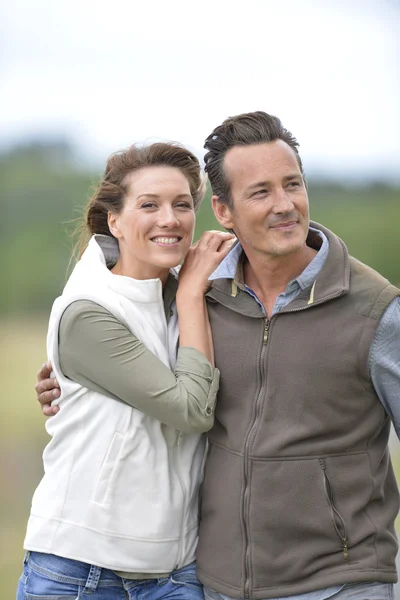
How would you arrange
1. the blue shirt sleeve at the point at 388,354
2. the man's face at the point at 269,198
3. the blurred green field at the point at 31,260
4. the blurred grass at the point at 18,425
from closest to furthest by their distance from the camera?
the blue shirt sleeve at the point at 388,354 → the man's face at the point at 269,198 → the blurred green field at the point at 31,260 → the blurred grass at the point at 18,425

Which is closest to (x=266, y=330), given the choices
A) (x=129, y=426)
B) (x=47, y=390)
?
(x=129, y=426)

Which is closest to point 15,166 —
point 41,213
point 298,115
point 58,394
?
point 41,213

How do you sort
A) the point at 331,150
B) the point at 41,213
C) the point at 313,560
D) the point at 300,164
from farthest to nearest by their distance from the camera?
1. the point at 41,213
2. the point at 331,150
3. the point at 300,164
4. the point at 313,560

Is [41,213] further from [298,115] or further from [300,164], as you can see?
[300,164]

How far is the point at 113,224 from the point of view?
2.38 meters

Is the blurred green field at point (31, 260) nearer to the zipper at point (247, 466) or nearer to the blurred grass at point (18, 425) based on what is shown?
the blurred grass at point (18, 425)

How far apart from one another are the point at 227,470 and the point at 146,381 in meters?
0.30

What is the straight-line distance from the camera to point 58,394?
2334mm

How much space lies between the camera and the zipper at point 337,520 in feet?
6.67

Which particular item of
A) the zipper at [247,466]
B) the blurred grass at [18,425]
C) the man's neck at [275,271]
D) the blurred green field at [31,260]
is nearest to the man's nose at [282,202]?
the man's neck at [275,271]

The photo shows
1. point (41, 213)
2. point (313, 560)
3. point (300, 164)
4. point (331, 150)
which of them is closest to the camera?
point (313, 560)

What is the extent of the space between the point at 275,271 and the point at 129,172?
1.57ft

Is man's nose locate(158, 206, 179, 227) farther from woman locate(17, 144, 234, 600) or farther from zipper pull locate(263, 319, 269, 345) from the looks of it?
zipper pull locate(263, 319, 269, 345)

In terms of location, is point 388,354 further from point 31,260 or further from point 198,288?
point 31,260
